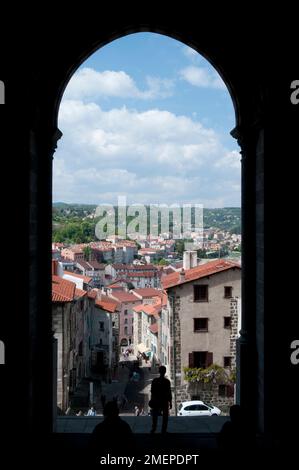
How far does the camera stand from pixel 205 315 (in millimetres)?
29906

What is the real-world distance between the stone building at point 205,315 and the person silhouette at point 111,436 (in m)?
24.1

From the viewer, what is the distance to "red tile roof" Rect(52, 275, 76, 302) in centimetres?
A: 2398

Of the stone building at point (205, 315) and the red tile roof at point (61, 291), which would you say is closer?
the red tile roof at point (61, 291)

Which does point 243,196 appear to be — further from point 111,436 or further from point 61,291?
point 61,291

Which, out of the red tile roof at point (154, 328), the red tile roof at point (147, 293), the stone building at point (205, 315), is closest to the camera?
the stone building at point (205, 315)

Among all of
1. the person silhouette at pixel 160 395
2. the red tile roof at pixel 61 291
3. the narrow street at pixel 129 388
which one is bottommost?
the narrow street at pixel 129 388

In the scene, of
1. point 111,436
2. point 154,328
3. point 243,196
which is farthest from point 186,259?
point 111,436

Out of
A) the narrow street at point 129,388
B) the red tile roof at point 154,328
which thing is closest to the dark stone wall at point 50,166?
the narrow street at point 129,388

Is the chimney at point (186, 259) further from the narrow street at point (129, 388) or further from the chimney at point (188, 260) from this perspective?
the narrow street at point (129, 388)

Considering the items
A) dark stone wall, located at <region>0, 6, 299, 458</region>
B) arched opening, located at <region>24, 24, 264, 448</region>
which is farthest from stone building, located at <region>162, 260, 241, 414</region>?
dark stone wall, located at <region>0, 6, 299, 458</region>

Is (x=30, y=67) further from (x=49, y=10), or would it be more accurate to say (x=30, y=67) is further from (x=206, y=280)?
(x=206, y=280)

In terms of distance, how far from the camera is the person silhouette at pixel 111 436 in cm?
498
